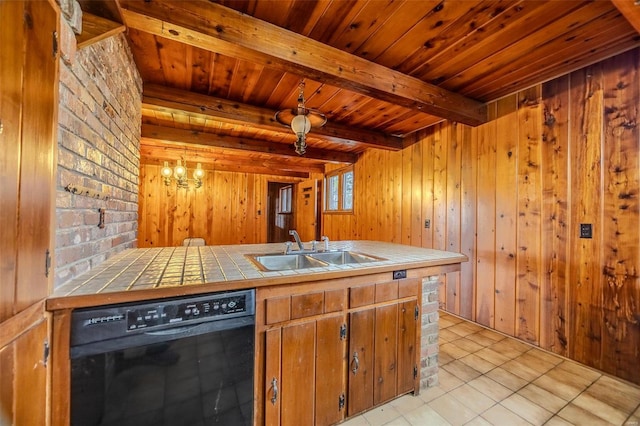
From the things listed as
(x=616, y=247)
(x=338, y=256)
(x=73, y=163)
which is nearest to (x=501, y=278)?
(x=616, y=247)

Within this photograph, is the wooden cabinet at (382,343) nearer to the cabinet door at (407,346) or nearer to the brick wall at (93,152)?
the cabinet door at (407,346)

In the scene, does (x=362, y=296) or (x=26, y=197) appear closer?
(x=26, y=197)

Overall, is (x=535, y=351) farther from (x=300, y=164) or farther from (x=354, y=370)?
(x=300, y=164)

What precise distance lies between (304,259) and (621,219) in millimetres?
2332

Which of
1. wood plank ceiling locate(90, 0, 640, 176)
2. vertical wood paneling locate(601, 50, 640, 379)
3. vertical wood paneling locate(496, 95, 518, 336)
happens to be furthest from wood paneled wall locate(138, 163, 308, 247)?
vertical wood paneling locate(601, 50, 640, 379)

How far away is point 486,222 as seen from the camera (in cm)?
273

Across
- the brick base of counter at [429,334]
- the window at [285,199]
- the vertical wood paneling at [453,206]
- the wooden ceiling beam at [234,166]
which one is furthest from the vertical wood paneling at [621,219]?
the window at [285,199]

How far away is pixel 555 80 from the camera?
220 centimetres

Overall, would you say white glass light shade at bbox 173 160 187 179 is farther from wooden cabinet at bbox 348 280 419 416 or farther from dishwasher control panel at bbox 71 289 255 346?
wooden cabinet at bbox 348 280 419 416

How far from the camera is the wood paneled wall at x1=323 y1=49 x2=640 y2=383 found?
6.14ft

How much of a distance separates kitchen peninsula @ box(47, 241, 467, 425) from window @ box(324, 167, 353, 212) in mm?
3439

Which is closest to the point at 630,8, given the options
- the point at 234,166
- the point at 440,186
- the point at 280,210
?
the point at 440,186

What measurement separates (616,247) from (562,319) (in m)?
0.72

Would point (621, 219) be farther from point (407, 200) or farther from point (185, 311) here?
point (185, 311)
